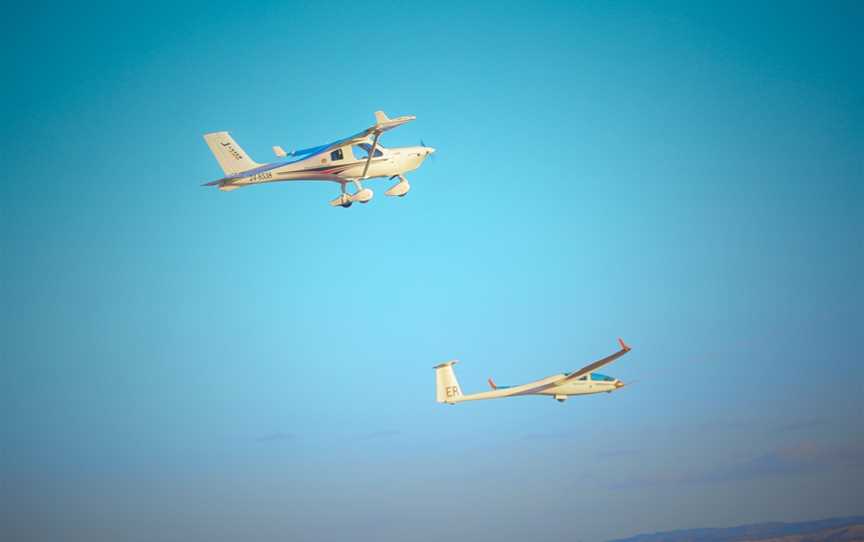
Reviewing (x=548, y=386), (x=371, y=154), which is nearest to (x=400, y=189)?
(x=371, y=154)

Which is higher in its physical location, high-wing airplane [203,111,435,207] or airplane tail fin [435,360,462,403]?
high-wing airplane [203,111,435,207]

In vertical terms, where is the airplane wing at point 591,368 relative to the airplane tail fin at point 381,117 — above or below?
below

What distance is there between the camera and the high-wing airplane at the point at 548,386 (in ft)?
178

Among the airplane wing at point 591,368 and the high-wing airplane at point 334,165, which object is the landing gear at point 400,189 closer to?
the high-wing airplane at point 334,165

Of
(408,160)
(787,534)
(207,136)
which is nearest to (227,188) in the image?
(207,136)

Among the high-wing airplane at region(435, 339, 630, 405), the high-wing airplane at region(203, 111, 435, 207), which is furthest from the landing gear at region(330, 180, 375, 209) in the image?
the high-wing airplane at region(435, 339, 630, 405)

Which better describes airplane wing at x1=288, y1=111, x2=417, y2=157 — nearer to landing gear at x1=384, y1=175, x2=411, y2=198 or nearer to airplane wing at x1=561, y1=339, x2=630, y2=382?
landing gear at x1=384, y1=175, x2=411, y2=198

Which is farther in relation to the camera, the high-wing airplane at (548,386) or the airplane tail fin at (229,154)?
the high-wing airplane at (548,386)

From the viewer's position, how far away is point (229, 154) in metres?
45.6

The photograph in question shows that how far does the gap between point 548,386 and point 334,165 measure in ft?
63.0

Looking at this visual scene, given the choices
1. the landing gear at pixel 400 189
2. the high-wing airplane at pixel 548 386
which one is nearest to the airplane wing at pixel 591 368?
the high-wing airplane at pixel 548 386

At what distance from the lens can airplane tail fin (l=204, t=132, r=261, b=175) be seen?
4538 centimetres

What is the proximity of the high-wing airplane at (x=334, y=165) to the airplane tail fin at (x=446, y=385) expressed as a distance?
478 inches

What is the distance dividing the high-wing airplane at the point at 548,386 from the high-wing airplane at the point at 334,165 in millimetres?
12793
